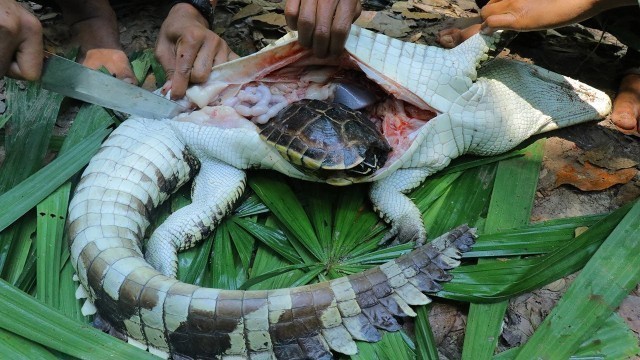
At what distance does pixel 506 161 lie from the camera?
7.77 ft

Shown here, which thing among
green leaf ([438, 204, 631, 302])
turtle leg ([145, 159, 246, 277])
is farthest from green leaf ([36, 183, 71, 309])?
green leaf ([438, 204, 631, 302])

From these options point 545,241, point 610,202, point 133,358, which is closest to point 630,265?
point 545,241

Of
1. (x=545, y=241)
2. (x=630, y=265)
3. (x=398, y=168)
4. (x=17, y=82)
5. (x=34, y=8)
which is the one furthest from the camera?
(x=34, y=8)

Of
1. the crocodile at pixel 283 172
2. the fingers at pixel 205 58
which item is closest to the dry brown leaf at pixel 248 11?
the fingers at pixel 205 58

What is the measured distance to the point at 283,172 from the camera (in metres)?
2.22

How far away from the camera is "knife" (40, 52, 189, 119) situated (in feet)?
6.56

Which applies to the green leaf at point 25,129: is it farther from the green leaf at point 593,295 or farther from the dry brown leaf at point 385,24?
the green leaf at point 593,295

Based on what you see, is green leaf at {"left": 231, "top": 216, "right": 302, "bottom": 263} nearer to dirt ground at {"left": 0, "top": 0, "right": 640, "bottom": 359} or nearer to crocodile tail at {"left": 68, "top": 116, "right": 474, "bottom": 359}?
crocodile tail at {"left": 68, "top": 116, "right": 474, "bottom": 359}

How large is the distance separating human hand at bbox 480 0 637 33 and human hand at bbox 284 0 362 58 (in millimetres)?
637

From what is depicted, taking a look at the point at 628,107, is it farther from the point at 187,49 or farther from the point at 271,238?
the point at 187,49

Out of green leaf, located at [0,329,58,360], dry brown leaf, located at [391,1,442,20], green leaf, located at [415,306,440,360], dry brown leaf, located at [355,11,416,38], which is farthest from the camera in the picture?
dry brown leaf, located at [391,1,442,20]

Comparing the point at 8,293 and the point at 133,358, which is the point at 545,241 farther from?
the point at 8,293

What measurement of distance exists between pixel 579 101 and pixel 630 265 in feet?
3.46

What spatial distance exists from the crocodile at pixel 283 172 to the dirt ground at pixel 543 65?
159mm
